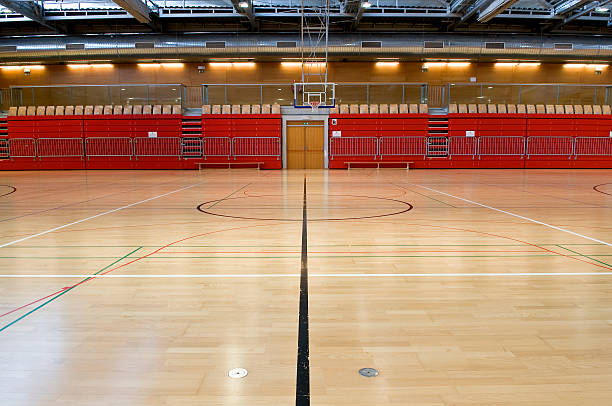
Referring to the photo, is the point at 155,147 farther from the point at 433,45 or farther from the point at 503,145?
the point at 503,145

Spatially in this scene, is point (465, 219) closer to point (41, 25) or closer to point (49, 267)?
point (49, 267)

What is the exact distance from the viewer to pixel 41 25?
19.0 meters

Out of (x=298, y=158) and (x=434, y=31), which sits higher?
(x=434, y=31)

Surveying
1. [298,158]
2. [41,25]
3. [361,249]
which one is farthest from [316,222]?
[41,25]

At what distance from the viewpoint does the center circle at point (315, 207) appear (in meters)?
5.82

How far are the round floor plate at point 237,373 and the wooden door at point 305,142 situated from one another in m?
16.9

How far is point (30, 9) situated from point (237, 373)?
20253 mm

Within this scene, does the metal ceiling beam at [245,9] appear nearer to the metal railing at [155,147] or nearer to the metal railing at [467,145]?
the metal railing at [155,147]

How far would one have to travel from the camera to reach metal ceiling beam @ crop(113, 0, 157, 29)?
46.9ft

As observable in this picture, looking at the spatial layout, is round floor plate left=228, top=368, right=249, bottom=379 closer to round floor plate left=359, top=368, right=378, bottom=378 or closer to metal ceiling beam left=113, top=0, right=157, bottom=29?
round floor plate left=359, top=368, right=378, bottom=378

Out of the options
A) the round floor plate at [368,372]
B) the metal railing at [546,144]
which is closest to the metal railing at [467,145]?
the metal railing at [546,144]

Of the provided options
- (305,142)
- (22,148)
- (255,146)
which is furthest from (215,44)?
(22,148)

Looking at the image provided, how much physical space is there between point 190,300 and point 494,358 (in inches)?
66.7

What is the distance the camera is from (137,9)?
15.2 meters
